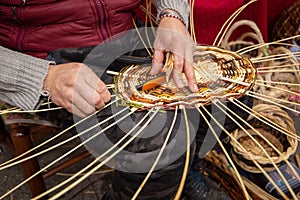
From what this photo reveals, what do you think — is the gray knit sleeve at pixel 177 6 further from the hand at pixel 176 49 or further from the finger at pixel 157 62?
the finger at pixel 157 62

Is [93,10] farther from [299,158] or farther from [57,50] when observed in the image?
[299,158]

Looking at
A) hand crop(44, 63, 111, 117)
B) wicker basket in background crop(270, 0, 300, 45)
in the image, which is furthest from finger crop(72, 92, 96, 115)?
wicker basket in background crop(270, 0, 300, 45)

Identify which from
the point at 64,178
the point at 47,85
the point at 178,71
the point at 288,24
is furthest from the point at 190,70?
the point at 288,24

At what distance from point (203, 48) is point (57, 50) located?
0.40 metres

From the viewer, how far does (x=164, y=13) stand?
3.30ft

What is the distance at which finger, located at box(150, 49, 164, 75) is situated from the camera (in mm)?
899

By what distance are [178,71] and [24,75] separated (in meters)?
0.36

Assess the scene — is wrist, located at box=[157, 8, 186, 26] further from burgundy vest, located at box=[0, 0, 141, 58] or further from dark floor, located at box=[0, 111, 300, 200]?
dark floor, located at box=[0, 111, 300, 200]

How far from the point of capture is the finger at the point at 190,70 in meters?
0.85

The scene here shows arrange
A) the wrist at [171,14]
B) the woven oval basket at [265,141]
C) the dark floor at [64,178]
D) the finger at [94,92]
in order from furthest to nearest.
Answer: the dark floor at [64,178] < the woven oval basket at [265,141] < the wrist at [171,14] < the finger at [94,92]

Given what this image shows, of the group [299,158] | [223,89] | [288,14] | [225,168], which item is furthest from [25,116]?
[288,14]

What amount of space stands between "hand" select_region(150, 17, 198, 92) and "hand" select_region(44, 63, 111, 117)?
18 cm

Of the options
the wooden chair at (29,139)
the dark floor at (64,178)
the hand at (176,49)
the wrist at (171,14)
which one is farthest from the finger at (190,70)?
the dark floor at (64,178)

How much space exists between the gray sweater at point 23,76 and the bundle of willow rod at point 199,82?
0.59ft
